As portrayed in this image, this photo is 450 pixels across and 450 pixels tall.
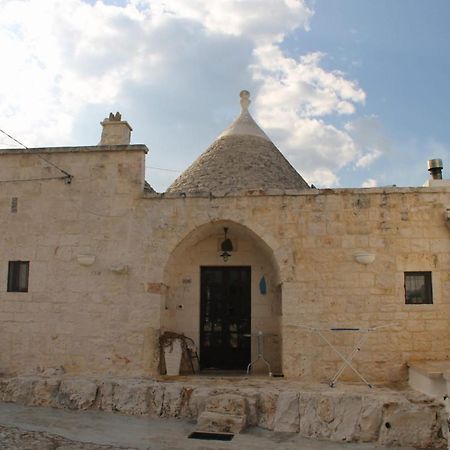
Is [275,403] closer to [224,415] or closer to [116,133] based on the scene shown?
[224,415]

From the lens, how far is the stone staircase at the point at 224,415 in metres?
6.07

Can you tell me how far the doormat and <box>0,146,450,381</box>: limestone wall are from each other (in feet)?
6.75

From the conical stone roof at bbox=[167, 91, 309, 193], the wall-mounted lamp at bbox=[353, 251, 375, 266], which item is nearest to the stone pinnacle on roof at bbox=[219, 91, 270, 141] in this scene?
the conical stone roof at bbox=[167, 91, 309, 193]

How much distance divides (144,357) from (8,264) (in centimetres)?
283

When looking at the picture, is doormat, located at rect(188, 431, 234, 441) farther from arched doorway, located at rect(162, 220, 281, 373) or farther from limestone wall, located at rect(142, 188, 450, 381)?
arched doorway, located at rect(162, 220, 281, 373)

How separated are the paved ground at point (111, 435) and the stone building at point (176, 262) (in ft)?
4.77

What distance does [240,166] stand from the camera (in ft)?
33.9

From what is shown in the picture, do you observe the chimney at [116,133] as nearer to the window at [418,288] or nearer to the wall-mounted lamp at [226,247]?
the wall-mounted lamp at [226,247]

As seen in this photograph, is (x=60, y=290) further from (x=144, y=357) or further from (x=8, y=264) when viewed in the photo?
(x=144, y=357)

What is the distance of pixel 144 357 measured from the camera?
26.1 feet

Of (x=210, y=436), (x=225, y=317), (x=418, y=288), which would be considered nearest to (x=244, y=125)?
(x=225, y=317)

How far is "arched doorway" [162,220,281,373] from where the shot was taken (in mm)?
8977

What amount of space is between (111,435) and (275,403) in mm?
2055

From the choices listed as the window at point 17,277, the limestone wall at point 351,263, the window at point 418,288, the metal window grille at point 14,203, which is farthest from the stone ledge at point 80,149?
the window at point 418,288
